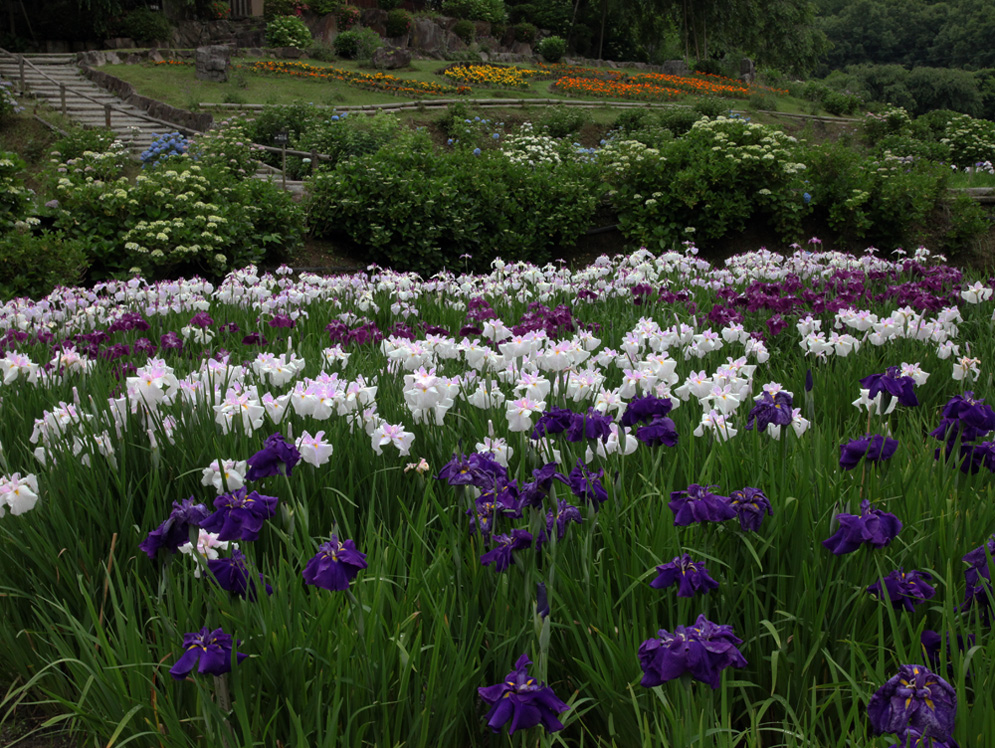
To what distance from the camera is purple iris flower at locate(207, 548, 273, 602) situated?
1547 mm

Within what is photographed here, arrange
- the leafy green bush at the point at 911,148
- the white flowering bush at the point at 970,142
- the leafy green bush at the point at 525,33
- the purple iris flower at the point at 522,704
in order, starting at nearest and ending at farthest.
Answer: the purple iris flower at the point at 522,704
the leafy green bush at the point at 911,148
the white flowering bush at the point at 970,142
the leafy green bush at the point at 525,33

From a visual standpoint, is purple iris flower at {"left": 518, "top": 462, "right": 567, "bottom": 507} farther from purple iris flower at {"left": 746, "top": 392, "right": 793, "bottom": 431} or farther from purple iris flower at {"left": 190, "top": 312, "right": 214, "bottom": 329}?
purple iris flower at {"left": 190, "top": 312, "right": 214, "bottom": 329}

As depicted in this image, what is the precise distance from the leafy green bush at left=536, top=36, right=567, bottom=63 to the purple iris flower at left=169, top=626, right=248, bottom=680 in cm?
4098

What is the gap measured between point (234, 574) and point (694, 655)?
955 mm

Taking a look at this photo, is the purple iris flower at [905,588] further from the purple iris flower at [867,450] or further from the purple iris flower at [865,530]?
the purple iris flower at [867,450]

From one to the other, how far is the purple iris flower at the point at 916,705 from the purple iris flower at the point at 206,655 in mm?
1088

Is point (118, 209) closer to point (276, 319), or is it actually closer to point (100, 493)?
point (276, 319)

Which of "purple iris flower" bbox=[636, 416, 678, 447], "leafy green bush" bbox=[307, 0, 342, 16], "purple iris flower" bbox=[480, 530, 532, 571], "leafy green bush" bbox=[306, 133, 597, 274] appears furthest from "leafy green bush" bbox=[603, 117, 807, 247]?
"leafy green bush" bbox=[307, 0, 342, 16]

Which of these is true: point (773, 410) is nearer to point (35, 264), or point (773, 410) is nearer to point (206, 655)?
point (206, 655)

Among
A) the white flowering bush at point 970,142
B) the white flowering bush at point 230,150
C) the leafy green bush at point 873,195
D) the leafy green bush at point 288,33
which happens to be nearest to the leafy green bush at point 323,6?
the leafy green bush at point 288,33

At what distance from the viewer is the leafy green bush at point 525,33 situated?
41219mm

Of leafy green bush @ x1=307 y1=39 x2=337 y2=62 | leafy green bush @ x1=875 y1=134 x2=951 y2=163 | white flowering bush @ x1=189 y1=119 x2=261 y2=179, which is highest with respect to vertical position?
leafy green bush @ x1=307 y1=39 x2=337 y2=62

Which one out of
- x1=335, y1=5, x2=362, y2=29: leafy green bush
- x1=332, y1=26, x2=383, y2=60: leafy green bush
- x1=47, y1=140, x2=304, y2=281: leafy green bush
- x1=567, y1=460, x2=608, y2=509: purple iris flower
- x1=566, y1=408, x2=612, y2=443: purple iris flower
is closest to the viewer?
x1=567, y1=460, x2=608, y2=509: purple iris flower

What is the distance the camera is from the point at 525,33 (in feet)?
135
